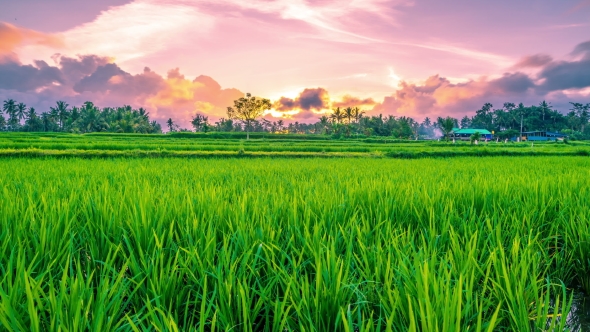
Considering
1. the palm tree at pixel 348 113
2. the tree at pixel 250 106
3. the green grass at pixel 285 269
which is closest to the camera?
the green grass at pixel 285 269

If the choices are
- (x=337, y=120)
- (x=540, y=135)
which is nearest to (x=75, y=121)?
(x=337, y=120)

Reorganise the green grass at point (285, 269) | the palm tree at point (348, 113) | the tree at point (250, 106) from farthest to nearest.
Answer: the palm tree at point (348, 113) → the tree at point (250, 106) → the green grass at point (285, 269)

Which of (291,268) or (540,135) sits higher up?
(540,135)

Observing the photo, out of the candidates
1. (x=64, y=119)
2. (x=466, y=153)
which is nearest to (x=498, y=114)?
(x=466, y=153)

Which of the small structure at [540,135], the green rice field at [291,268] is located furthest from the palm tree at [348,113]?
the green rice field at [291,268]

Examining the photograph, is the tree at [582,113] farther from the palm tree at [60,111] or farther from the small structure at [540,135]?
the palm tree at [60,111]

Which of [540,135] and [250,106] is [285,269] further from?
[540,135]

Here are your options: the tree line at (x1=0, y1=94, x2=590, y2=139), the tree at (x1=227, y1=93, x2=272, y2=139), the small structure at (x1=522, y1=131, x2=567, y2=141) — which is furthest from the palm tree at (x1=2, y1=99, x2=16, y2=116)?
the small structure at (x1=522, y1=131, x2=567, y2=141)

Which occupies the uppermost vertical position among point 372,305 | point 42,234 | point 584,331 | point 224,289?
point 42,234

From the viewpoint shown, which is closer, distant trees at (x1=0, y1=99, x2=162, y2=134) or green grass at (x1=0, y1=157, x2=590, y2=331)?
green grass at (x1=0, y1=157, x2=590, y2=331)

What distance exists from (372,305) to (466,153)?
17.3 meters

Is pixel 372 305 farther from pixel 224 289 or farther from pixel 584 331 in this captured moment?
pixel 584 331

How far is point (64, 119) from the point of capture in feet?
226

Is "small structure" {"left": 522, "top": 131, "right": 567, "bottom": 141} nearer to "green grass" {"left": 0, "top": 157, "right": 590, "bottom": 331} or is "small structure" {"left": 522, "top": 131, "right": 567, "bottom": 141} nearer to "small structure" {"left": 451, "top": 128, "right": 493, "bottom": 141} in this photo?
"small structure" {"left": 451, "top": 128, "right": 493, "bottom": 141}
